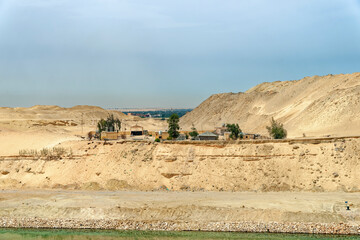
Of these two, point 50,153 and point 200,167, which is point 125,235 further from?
→ point 50,153

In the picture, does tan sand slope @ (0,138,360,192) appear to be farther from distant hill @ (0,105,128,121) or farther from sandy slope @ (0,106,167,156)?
distant hill @ (0,105,128,121)

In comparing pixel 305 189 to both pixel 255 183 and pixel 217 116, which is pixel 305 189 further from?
pixel 217 116

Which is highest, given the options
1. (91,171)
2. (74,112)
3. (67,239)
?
(74,112)

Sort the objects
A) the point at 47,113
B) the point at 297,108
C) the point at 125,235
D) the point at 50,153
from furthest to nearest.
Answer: the point at 47,113
the point at 297,108
the point at 50,153
the point at 125,235

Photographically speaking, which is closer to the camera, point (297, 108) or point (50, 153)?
point (50, 153)

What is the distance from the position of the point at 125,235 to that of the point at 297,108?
50848 millimetres

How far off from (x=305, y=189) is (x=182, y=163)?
385 inches

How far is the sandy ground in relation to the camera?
92.9 ft

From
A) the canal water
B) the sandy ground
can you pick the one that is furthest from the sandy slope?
the canal water

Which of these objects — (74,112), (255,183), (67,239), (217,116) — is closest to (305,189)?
(255,183)

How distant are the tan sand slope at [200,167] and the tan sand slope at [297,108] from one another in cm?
1588

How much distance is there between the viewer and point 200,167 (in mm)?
37375

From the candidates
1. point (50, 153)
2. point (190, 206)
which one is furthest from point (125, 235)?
point (50, 153)

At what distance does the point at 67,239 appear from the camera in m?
27.2
